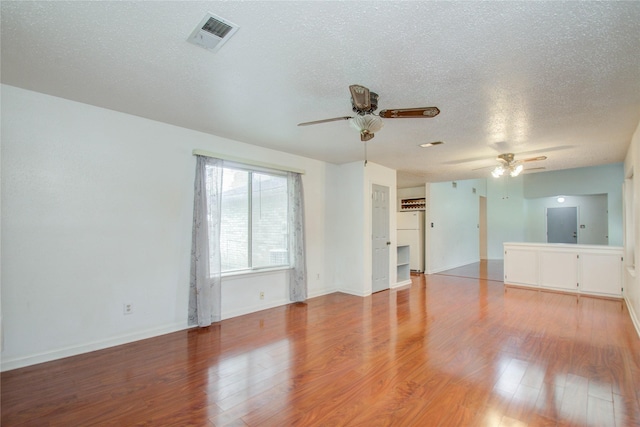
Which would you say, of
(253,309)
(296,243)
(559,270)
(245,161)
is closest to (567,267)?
(559,270)

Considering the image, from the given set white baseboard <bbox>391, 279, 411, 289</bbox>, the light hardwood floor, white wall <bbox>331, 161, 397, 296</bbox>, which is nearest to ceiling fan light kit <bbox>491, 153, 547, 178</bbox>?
white wall <bbox>331, 161, 397, 296</bbox>

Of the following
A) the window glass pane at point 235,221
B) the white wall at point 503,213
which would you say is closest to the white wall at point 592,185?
the white wall at point 503,213

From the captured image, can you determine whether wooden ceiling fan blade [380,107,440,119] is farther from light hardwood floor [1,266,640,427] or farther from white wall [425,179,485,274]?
white wall [425,179,485,274]

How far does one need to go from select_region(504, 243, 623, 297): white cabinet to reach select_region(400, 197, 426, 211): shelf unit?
7.49 feet

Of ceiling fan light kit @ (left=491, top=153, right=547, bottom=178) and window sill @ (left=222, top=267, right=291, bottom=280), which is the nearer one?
window sill @ (left=222, top=267, right=291, bottom=280)

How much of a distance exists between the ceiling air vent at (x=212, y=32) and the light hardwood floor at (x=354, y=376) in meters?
2.51

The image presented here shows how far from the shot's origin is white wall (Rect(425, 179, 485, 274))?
768cm

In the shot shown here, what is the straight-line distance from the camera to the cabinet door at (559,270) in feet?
17.8

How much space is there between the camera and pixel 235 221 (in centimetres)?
424

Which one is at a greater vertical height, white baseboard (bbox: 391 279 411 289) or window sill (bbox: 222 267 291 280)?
window sill (bbox: 222 267 291 280)

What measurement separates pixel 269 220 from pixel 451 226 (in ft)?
19.7

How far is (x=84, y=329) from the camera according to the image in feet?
9.68

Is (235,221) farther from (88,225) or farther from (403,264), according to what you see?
(403,264)

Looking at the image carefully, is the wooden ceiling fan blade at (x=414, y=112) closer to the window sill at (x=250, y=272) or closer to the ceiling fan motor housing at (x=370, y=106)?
the ceiling fan motor housing at (x=370, y=106)
